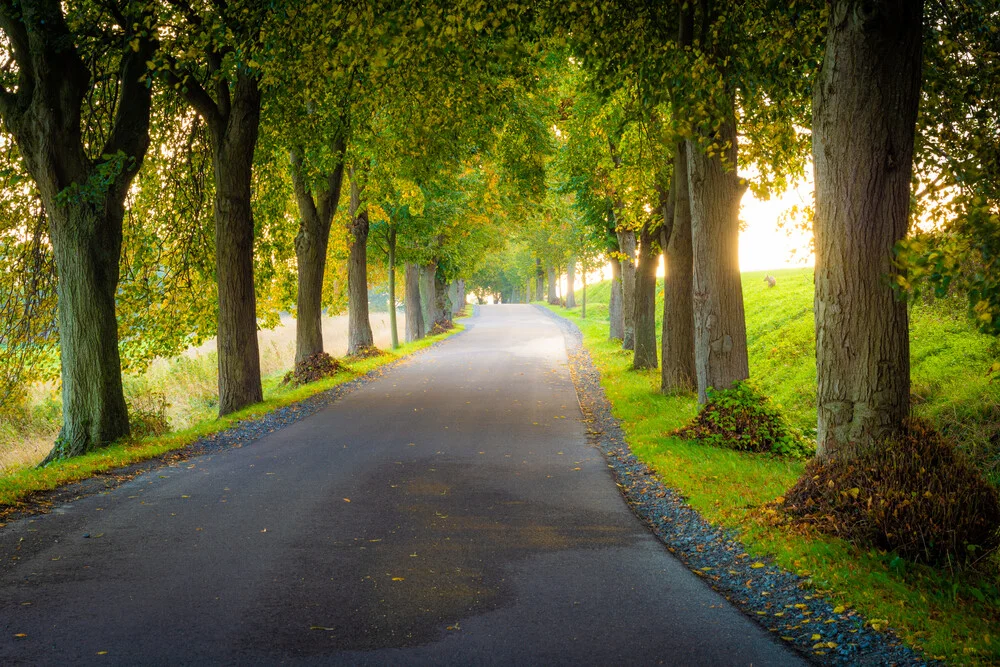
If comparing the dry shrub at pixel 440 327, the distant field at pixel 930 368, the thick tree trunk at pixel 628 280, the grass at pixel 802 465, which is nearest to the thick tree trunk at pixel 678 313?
the grass at pixel 802 465

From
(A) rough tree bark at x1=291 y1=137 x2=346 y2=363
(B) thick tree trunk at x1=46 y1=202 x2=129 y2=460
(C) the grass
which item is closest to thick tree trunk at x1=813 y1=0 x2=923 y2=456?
(C) the grass

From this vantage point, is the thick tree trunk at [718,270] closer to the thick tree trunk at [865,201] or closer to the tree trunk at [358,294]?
the thick tree trunk at [865,201]

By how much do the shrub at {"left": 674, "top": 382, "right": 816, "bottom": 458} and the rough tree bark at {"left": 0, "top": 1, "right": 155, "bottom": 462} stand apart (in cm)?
895

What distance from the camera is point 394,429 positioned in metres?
12.1

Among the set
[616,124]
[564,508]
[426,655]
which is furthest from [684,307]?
[426,655]

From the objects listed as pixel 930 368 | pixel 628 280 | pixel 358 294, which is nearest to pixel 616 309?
pixel 628 280

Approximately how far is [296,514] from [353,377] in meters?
12.3

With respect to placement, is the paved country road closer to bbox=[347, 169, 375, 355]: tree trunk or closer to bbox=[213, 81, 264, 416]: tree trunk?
bbox=[213, 81, 264, 416]: tree trunk

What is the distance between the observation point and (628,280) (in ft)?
76.6

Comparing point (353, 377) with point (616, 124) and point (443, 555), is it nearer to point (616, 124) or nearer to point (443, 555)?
point (616, 124)

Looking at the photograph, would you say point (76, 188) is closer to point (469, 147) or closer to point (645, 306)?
point (469, 147)

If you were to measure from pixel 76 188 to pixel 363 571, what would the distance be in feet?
27.0

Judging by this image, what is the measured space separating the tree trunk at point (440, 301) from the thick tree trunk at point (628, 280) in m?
15.4

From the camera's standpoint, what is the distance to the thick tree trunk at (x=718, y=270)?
435 inches
